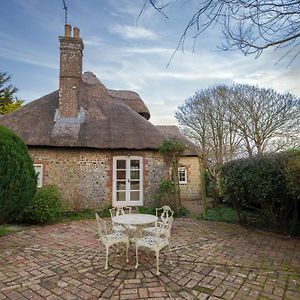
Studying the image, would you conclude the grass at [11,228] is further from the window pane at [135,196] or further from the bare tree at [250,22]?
the bare tree at [250,22]

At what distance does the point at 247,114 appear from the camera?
1666 cm

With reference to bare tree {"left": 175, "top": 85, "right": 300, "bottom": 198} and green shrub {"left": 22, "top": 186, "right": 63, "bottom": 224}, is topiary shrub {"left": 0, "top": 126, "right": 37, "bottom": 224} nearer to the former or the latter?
green shrub {"left": 22, "top": 186, "right": 63, "bottom": 224}

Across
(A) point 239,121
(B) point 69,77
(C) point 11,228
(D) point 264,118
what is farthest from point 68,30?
(D) point 264,118

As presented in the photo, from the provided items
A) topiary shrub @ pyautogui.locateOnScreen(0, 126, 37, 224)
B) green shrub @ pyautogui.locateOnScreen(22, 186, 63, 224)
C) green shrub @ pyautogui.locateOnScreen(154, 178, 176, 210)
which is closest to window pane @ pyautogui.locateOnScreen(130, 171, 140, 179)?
green shrub @ pyautogui.locateOnScreen(154, 178, 176, 210)

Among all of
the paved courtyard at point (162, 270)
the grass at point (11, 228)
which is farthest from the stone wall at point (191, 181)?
the grass at point (11, 228)

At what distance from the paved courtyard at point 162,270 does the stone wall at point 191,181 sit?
9817 millimetres

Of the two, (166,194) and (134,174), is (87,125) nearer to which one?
(134,174)

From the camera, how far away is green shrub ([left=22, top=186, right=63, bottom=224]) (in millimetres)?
8266

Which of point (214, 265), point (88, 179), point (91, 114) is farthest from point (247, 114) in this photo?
point (214, 265)

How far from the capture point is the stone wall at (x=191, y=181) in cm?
1669

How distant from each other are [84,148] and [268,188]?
284 inches

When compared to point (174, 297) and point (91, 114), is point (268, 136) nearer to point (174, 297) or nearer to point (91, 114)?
point (91, 114)

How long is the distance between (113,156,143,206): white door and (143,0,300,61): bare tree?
8030 millimetres

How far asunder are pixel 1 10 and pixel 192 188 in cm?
1406
